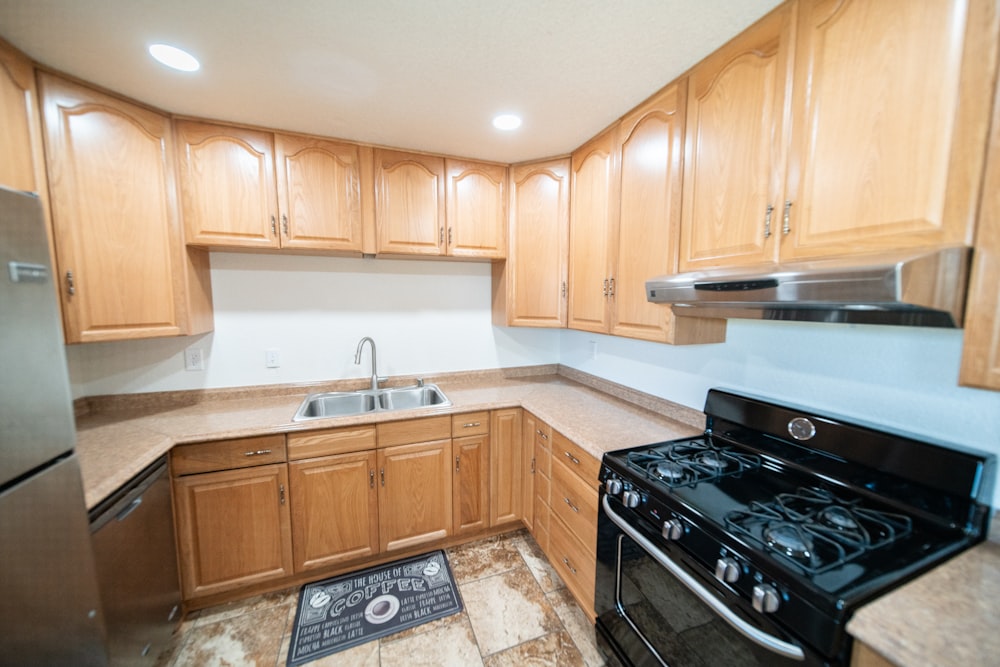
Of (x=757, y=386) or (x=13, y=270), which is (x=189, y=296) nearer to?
(x=13, y=270)

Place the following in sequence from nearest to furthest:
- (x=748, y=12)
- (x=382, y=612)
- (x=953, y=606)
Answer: (x=953, y=606)
(x=748, y=12)
(x=382, y=612)

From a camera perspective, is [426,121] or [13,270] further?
[426,121]

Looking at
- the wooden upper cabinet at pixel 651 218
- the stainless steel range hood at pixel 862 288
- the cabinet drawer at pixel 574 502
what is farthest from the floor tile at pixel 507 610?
the stainless steel range hood at pixel 862 288

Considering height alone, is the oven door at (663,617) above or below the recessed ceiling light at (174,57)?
below

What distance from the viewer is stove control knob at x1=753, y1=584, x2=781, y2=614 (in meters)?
0.82

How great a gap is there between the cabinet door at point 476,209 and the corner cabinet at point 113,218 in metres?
1.37

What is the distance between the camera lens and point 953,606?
73 cm

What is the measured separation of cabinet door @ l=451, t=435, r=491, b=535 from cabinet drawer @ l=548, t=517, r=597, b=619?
45 centimetres

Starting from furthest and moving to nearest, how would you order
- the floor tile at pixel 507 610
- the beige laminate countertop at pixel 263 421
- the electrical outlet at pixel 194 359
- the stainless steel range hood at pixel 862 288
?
the electrical outlet at pixel 194 359 < the floor tile at pixel 507 610 < the beige laminate countertop at pixel 263 421 < the stainless steel range hood at pixel 862 288

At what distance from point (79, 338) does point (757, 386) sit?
283 centimetres

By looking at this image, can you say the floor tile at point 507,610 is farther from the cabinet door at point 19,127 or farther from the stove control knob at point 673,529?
the cabinet door at point 19,127

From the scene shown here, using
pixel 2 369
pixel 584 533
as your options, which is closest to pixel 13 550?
pixel 2 369

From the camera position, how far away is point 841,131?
37.6 inches

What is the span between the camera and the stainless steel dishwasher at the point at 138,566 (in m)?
1.20
